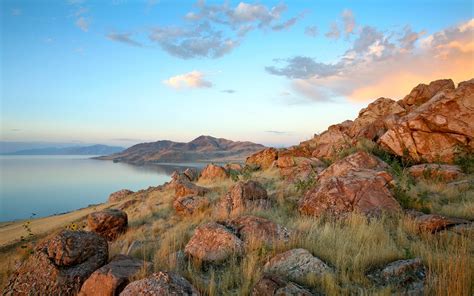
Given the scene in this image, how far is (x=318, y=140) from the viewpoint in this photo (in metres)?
22.4

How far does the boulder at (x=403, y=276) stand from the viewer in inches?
162

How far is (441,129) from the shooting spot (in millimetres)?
14531

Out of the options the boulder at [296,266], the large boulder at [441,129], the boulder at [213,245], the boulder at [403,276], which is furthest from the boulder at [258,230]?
the large boulder at [441,129]

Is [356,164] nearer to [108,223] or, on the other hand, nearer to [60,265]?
[108,223]

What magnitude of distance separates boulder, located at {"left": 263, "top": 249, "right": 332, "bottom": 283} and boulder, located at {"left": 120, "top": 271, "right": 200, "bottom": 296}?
51.5 inches

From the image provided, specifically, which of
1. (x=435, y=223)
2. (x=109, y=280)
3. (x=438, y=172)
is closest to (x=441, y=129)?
(x=438, y=172)

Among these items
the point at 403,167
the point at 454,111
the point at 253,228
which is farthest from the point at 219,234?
the point at 454,111

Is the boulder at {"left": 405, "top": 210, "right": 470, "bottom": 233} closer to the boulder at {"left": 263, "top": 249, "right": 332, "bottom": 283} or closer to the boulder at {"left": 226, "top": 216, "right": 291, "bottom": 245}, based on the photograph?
the boulder at {"left": 226, "top": 216, "right": 291, "bottom": 245}

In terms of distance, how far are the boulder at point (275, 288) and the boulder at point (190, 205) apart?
761 centimetres

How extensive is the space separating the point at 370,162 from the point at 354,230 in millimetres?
6414

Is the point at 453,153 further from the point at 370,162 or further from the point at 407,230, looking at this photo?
the point at 407,230

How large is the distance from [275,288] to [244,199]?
597 centimetres

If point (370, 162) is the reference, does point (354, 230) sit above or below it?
below

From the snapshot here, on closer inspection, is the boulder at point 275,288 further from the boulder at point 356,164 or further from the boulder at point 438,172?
the boulder at point 438,172
